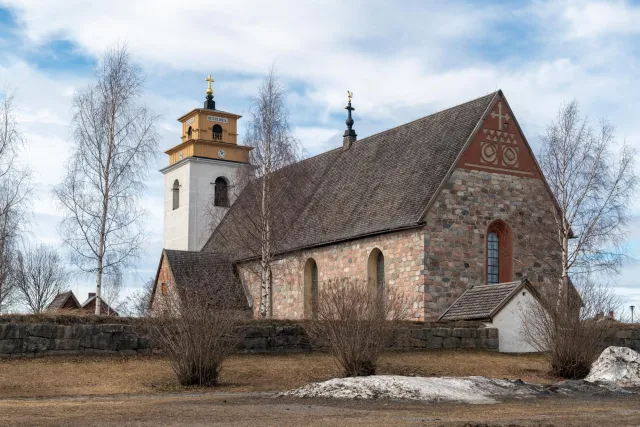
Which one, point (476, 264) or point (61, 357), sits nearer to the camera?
point (61, 357)

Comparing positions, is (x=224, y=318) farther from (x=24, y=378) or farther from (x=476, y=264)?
(x=476, y=264)

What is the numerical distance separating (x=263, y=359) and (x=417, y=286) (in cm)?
911

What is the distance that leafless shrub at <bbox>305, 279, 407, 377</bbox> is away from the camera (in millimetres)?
19453

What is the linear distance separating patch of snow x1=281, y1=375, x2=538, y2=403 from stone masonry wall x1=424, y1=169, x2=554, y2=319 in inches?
489

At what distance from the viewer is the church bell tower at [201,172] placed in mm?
47531

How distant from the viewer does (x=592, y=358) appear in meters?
21.8

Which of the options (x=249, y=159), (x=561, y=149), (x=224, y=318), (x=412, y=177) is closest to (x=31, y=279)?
(x=249, y=159)

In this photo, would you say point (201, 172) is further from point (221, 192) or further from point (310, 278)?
point (310, 278)

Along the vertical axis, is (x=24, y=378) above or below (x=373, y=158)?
below

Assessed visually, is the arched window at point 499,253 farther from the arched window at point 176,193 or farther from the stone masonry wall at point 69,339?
the arched window at point 176,193

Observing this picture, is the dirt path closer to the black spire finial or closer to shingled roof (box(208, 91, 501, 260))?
shingled roof (box(208, 91, 501, 260))

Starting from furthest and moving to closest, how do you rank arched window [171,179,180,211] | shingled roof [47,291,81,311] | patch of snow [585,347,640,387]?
1. shingled roof [47,291,81,311]
2. arched window [171,179,180,211]
3. patch of snow [585,347,640,387]

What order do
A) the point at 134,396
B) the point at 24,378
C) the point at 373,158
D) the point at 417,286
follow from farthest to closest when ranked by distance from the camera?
the point at 373,158, the point at 417,286, the point at 24,378, the point at 134,396

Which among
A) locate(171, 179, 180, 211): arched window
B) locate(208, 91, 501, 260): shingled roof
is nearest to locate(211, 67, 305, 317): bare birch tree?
locate(208, 91, 501, 260): shingled roof
